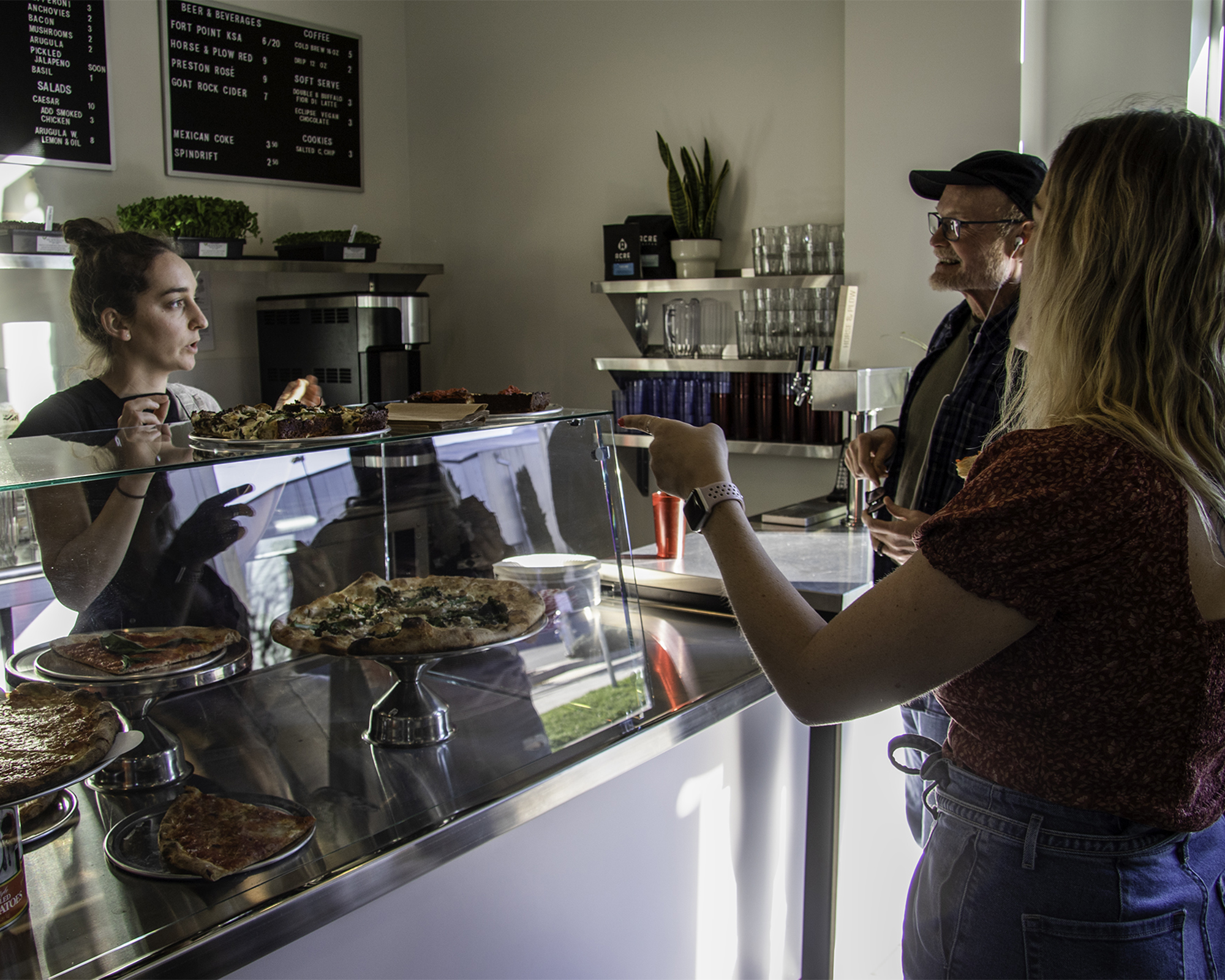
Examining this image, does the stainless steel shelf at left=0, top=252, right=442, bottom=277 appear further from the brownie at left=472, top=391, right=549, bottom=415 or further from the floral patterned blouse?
the floral patterned blouse

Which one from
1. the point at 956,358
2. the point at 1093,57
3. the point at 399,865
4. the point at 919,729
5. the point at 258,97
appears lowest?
the point at 919,729

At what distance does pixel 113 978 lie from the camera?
938 millimetres

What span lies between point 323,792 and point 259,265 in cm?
284

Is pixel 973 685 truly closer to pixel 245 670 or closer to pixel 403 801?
pixel 403 801

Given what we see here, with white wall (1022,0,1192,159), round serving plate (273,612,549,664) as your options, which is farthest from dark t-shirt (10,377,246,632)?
white wall (1022,0,1192,159)

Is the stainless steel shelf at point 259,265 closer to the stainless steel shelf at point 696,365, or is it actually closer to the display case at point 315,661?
the stainless steel shelf at point 696,365

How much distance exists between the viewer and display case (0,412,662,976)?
110cm

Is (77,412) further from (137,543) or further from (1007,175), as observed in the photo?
(1007,175)

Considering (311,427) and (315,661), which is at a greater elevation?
(311,427)

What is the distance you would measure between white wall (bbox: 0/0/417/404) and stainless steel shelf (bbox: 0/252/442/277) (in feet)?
0.63

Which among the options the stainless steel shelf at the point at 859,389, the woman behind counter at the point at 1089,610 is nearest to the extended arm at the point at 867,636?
the woman behind counter at the point at 1089,610

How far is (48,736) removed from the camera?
1076mm

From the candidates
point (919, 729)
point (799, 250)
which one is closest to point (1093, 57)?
point (799, 250)

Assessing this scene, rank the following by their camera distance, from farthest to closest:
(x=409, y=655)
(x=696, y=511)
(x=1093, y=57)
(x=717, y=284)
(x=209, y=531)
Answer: (x=717, y=284) → (x=1093, y=57) → (x=409, y=655) → (x=209, y=531) → (x=696, y=511)
